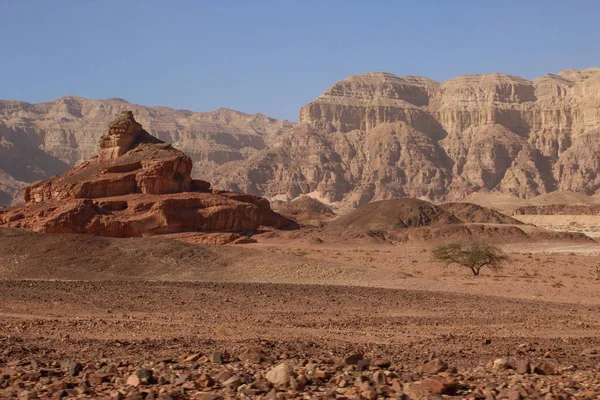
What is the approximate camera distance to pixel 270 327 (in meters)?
18.1

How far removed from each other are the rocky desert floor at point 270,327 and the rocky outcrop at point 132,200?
19.1 metres

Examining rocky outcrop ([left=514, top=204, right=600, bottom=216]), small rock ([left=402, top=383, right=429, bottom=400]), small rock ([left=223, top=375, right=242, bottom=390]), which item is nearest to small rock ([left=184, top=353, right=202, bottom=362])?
small rock ([left=223, top=375, right=242, bottom=390])

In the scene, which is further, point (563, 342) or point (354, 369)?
point (563, 342)

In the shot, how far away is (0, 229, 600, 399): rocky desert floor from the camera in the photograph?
30.1 feet

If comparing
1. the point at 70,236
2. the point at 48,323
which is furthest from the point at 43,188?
the point at 48,323

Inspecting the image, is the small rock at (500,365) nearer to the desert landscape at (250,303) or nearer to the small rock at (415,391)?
the desert landscape at (250,303)

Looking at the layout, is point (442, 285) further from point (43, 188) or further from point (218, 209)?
point (43, 188)

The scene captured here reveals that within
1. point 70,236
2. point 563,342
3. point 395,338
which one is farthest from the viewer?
point 70,236

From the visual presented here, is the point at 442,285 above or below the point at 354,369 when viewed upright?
below

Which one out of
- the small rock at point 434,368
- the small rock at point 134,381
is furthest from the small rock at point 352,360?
the small rock at point 134,381

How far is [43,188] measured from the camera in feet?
217

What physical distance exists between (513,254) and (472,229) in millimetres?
15466

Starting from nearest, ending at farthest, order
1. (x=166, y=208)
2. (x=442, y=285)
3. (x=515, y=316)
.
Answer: (x=515, y=316)
(x=442, y=285)
(x=166, y=208)

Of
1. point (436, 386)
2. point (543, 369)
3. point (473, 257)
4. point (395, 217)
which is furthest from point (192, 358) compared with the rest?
point (395, 217)
